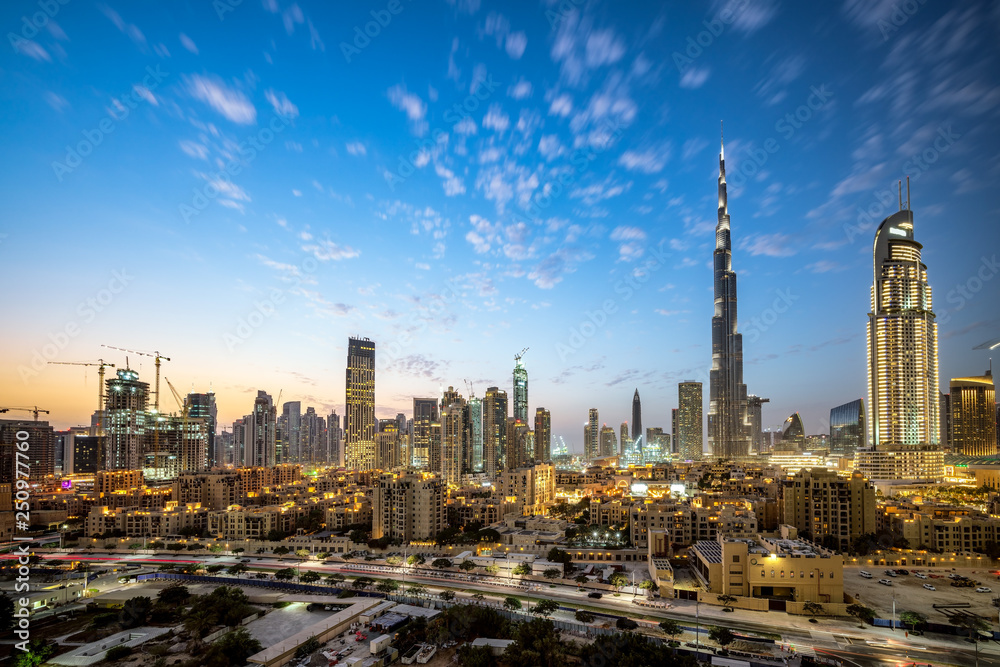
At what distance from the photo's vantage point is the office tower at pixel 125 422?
110625 millimetres

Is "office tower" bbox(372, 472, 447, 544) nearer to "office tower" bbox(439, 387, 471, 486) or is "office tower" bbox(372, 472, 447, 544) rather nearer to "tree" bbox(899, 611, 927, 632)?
"tree" bbox(899, 611, 927, 632)

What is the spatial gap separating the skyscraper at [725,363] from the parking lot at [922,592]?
137 meters

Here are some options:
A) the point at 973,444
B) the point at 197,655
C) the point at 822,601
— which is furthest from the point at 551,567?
the point at 973,444

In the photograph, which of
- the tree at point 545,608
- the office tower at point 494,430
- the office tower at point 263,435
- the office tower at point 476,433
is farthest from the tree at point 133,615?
Result: the office tower at point 263,435

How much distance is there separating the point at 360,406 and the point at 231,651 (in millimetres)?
165084

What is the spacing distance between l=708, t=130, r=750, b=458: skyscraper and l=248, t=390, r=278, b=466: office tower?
439 feet

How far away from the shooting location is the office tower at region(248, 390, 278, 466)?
158 metres

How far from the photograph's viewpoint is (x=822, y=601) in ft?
107

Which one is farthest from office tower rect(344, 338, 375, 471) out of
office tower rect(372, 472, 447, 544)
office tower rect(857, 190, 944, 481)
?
office tower rect(857, 190, 944, 481)

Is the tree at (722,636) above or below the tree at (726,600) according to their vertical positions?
above

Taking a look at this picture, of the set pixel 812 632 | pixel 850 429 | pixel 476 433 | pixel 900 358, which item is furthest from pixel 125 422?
pixel 850 429

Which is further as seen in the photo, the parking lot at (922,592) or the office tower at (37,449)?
the office tower at (37,449)

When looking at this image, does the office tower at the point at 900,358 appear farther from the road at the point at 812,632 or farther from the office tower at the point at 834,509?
the road at the point at 812,632

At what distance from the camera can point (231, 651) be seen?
27375 millimetres
